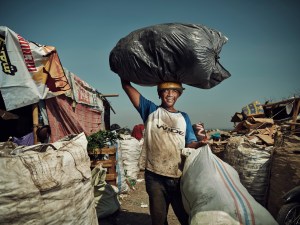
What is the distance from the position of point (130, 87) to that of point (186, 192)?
126 centimetres

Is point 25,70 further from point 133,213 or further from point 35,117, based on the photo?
point 133,213

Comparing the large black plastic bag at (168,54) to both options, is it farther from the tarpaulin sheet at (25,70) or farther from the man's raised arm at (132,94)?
the tarpaulin sheet at (25,70)

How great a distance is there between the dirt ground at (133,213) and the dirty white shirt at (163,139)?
1.86 meters

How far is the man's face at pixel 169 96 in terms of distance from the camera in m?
2.40

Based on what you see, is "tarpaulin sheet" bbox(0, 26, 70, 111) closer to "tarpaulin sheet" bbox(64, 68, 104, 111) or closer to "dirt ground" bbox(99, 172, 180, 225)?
"tarpaulin sheet" bbox(64, 68, 104, 111)

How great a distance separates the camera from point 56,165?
1.54 meters

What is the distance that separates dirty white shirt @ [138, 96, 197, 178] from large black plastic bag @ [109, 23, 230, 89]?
1.25ft

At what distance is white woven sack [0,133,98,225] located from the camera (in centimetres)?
132

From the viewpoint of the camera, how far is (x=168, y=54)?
219 cm

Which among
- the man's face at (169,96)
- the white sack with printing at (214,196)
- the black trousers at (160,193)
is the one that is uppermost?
the man's face at (169,96)

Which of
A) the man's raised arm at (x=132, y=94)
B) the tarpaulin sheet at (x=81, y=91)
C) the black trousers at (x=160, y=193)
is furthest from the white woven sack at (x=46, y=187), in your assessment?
the tarpaulin sheet at (x=81, y=91)

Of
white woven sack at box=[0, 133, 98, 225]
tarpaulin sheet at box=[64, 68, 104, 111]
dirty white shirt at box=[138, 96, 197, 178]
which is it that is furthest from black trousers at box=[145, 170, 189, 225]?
tarpaulin sheet at box=[64, 68, 104, 111]

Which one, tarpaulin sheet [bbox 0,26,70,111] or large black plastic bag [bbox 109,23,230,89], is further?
tarpaulin sheet [bbox 0,26,70,111]

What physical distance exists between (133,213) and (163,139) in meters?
2.48
